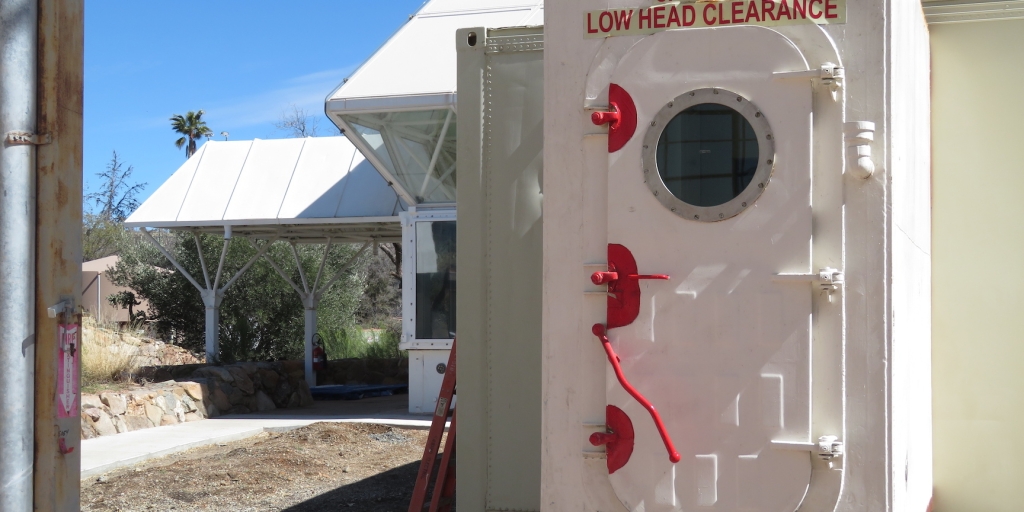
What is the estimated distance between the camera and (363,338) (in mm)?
22625

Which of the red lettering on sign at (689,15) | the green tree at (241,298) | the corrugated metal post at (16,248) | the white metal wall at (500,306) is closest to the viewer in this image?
the corrugated metal post at (16,248)

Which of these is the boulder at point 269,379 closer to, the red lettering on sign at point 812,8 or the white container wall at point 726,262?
the white container wall at point 726,262

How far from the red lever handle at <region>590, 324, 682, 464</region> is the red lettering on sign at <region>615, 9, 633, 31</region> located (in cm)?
111

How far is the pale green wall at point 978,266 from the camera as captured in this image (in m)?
4.48

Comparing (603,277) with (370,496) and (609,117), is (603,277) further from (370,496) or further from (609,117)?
(370,496)

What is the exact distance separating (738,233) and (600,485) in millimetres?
1056

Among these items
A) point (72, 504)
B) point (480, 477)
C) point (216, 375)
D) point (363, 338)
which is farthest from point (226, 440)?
point (363, 338)

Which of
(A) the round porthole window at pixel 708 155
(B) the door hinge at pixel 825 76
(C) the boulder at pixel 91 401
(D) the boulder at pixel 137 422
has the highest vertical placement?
(B) the door hinge at pixel 825 76

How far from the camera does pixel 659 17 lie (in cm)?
337

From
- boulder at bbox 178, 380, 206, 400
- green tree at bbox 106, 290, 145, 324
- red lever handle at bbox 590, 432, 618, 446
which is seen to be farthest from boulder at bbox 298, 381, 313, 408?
red lever handle at bbox 590, 432, 618, 446

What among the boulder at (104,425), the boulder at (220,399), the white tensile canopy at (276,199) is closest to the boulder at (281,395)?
the white tensile canopy at (276,199)

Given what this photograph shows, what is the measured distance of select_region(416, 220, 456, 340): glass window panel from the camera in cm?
1305

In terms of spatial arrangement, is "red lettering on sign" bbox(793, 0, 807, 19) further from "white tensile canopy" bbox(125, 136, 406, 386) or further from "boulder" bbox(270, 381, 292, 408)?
"boulder" bbox(270, 381, 292, 408)

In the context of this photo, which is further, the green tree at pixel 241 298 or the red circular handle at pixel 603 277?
the green tree at pixel 241 298
